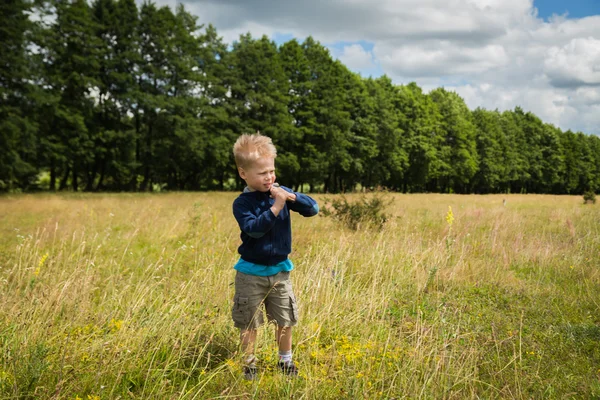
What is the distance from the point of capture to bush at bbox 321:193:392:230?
9070mm

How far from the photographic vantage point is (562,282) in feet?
19.1

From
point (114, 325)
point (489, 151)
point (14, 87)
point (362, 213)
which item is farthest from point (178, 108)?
point (489, 151)

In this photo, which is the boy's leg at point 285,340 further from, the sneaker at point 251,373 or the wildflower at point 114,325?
the wildflower at point 114,325

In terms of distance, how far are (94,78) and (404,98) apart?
1233 inches

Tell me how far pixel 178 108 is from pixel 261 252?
28902 millimetres

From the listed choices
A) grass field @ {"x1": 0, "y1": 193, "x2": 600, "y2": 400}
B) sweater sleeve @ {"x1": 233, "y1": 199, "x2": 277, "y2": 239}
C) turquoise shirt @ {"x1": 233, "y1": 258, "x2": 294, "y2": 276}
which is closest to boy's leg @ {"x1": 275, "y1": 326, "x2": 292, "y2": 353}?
grass field @ {"x1": 0, "y1": 193, "x2": 600, "y2": 400}

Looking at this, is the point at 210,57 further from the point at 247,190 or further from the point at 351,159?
the point at 247,190

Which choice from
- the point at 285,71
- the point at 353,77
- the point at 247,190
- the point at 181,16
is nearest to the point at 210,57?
the point at 181,16

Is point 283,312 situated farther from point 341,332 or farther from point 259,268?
point 341,332

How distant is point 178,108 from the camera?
29.6 metres

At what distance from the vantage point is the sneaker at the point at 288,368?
9.66 feet

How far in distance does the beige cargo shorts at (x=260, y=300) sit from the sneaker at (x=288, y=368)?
0.93 ft

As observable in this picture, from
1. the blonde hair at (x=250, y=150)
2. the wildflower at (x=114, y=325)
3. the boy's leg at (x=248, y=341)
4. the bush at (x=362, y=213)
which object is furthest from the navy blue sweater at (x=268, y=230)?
the bush at (x=362, y=213)

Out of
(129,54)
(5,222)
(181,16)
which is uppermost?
(181,16)
